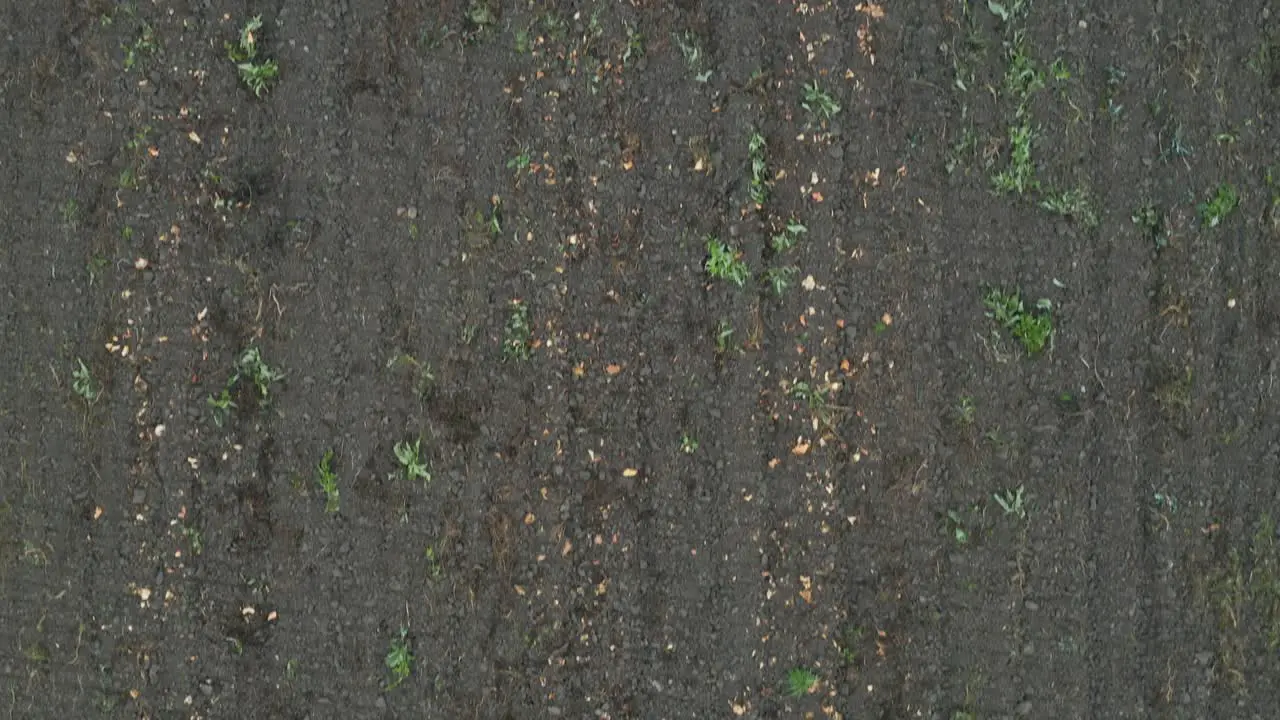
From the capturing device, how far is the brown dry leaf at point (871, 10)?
2.37 meters

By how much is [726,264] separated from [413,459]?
99cm

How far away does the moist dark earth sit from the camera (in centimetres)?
234

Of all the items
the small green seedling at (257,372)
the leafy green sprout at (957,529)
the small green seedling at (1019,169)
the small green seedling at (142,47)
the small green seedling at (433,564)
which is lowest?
the small green seedling at (433,564)

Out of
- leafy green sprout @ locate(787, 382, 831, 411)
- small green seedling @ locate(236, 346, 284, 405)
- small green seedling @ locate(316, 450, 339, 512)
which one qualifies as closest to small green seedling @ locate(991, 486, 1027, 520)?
leafy green sprout @ locate(787, 382, 831, 411)

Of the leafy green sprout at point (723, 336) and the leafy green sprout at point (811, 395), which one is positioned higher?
the leafy green sprout at point (723, 336)

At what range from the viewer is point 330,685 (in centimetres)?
243

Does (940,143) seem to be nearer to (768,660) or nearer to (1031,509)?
(1031,509)

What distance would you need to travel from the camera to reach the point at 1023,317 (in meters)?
2.34

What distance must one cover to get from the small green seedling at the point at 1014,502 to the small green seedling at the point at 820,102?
1.09 meters

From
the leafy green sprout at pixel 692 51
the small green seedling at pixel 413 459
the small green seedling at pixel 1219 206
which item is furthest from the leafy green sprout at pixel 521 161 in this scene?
the small green seedling at pixel 1219 206

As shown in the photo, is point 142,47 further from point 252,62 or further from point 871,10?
point 871,10

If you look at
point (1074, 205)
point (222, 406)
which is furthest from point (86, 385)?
point (1074, 205)

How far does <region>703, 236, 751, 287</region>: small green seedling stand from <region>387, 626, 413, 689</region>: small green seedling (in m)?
1.28

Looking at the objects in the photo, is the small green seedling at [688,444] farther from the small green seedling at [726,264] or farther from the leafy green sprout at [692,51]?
the leafy green sprout at [692,51]
